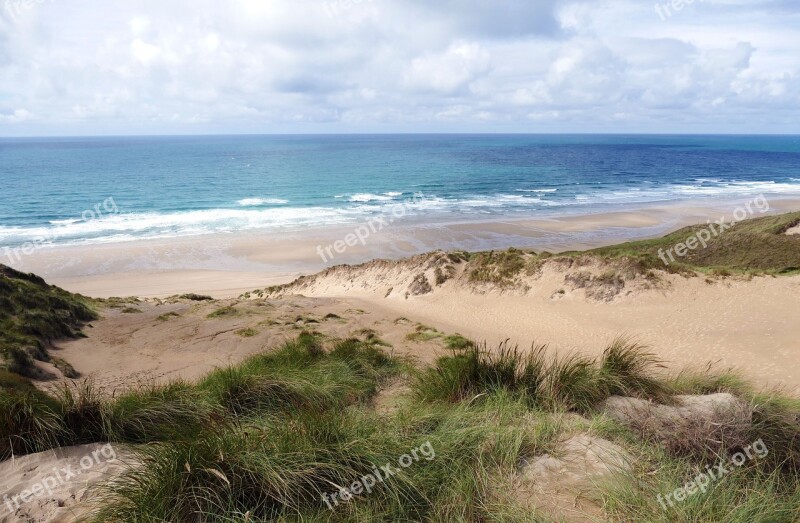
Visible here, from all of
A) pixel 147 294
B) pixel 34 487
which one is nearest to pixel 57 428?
pixel 34 487

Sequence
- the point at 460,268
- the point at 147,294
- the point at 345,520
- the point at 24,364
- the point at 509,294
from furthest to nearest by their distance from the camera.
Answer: the point at 147,294 < the point at 460,268 < the point at 509,294 < the point at 24,364 < the point at 345,520

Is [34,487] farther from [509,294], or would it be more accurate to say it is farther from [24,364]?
[509,294]

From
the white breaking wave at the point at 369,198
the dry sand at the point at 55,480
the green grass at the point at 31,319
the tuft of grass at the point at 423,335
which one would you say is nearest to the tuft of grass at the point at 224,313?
the green grass at the point at 31,319

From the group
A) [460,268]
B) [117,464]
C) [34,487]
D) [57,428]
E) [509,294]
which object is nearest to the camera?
[34,487]

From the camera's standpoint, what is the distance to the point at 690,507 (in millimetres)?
3447

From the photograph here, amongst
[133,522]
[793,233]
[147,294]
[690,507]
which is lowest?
[147,294]

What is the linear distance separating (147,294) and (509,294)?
664 inches
